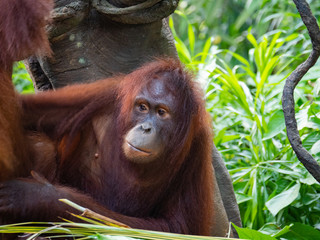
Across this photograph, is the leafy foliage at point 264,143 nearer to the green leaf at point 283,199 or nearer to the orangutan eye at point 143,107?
the green leaf at point 283,199

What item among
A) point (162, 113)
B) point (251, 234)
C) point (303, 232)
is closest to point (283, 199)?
point (303, 232)

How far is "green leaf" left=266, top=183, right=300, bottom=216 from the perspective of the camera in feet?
10.4

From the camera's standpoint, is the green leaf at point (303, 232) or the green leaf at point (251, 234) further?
the green leaf at point (303, 232)

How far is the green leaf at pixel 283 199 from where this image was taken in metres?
3.17

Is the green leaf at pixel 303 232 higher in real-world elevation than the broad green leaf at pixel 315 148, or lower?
lower

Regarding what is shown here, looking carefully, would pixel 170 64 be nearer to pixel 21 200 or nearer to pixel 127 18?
pixel 127 18

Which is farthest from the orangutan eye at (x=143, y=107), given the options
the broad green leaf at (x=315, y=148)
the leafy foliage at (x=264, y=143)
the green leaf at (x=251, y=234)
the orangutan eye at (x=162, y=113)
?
the broad green leaf at (x=315, y=148)

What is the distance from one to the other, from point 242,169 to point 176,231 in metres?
1.17

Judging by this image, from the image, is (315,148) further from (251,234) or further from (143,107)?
(143,107)

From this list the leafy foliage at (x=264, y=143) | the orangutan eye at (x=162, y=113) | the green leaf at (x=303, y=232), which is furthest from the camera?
the leafy foliage at (x=264, y=143)

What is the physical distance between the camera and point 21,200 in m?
2.41

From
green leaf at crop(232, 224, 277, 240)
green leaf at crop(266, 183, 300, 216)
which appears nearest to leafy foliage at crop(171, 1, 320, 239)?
green leaf at crop(266, 183, 300, 216)

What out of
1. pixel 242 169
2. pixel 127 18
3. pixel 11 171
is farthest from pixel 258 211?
pixel 11 171

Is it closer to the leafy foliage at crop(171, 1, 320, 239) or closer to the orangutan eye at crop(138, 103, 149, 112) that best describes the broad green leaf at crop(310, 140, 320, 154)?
the leafy foliage at crop(171, 1, 320, 239)
